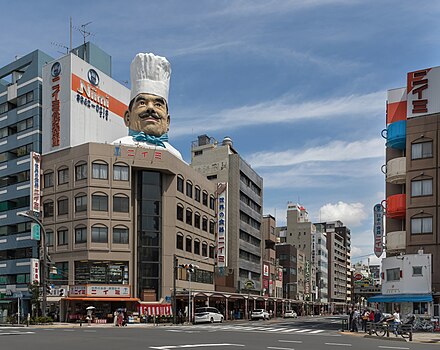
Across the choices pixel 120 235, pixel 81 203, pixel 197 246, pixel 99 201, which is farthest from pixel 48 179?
pixel 197 246

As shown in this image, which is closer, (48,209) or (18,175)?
(48,209)

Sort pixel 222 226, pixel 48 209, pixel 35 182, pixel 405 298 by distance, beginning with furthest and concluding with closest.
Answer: pixel 222 226
pixel 35 182
pixel 48 209
pixel 405 298

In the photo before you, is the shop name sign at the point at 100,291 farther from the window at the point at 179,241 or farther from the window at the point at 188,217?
the window at the point at 188,217

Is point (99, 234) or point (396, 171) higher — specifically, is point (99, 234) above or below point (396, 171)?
below

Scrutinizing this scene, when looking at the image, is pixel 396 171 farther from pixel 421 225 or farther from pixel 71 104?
pixel 71 104

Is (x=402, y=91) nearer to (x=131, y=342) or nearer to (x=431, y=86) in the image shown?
(x=431, y=86)

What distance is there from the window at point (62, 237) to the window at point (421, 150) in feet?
124

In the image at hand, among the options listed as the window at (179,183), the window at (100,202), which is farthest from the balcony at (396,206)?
the window at (100,202)

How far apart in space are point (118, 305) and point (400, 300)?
31284mm

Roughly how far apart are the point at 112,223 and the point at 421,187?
32955 millimetres

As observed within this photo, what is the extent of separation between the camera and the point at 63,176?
67438mm

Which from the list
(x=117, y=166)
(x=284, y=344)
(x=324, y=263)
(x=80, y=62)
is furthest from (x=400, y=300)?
(x=324, y=263)

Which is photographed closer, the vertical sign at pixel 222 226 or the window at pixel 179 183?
the window at pixel 179 183

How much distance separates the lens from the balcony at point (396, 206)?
5138 cm
